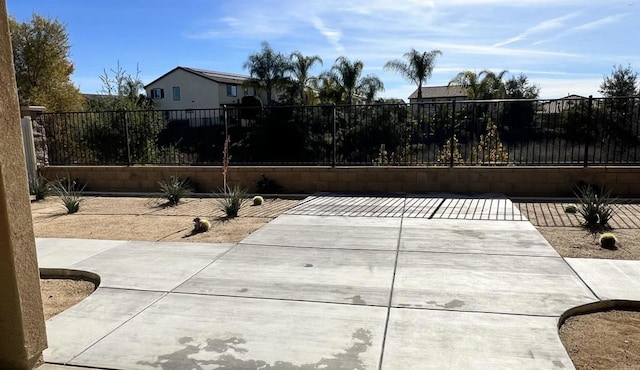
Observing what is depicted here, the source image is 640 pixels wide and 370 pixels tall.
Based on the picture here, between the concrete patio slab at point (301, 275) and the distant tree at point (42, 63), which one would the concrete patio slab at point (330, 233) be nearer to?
the concrete patio slab at point (301, 275)

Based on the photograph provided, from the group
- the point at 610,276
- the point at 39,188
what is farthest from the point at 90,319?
the point at 39,188

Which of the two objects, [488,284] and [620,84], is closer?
[488,284]

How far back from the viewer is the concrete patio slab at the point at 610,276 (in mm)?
4160

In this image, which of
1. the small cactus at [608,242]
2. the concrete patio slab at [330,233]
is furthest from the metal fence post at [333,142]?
the small cactus at [608,242]

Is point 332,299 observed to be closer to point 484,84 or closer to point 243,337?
point 243,337

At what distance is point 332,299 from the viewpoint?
165 inches

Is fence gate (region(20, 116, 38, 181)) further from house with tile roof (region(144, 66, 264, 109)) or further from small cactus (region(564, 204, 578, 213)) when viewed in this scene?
house with tile roof (region(144, 66, 264, 109))

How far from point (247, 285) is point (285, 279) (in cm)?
40

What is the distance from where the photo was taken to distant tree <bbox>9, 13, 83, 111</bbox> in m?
29.3

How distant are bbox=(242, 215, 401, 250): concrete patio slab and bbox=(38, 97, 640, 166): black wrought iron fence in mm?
3340

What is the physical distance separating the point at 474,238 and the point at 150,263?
4.12m

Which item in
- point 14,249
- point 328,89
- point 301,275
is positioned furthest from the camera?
point 328,89

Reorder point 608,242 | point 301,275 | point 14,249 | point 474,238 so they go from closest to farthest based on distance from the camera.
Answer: point 14,249 → point 301,275 → point 608,242 → point 474,238

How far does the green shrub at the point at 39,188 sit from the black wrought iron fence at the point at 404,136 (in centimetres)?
176
